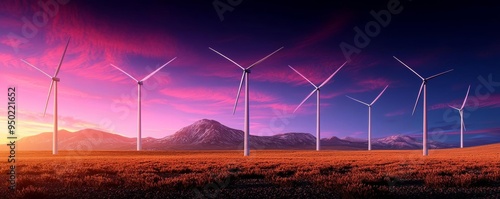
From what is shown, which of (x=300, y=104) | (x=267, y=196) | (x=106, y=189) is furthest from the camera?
(x=300, y=104)

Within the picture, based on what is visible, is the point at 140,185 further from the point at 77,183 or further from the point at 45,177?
the point at 45,177

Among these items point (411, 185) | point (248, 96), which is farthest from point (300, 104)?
point (411, 185)

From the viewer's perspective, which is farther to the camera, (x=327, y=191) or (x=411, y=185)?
(x=411, y=185)

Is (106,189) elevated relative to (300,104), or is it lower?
lower

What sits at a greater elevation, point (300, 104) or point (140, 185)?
point (300, 104)

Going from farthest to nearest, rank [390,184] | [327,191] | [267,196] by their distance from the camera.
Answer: [390,184] → [327,191] → [267,196]

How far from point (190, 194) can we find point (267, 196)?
3.87m

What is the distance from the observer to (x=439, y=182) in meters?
22.7

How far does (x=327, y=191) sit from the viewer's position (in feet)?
66.0

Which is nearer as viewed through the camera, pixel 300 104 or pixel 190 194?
pixel 190 194

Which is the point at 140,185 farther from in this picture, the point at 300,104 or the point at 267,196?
the point at 300,104

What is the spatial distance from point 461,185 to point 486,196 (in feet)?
11.9

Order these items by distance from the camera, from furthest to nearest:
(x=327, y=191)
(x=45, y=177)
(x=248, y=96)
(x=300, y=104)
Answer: (x=300, y=104) → (x=248, y=96) → (x=45, y=177) → (x=327, y=191)

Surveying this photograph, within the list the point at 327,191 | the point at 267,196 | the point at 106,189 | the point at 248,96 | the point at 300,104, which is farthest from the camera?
the point at 300,104
